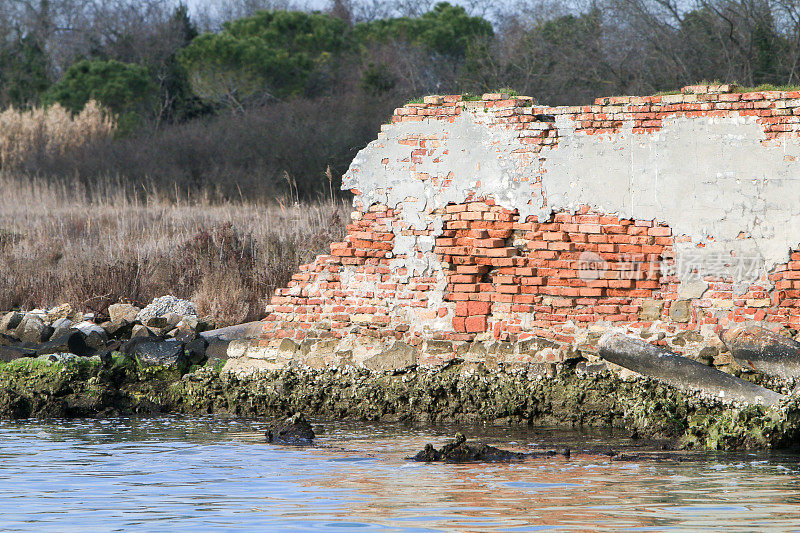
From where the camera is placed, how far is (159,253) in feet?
55.8

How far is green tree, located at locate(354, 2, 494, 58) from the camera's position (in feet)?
111

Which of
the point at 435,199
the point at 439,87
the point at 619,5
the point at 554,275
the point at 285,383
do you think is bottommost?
the point at 285,383

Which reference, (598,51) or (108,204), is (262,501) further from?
(598,51)

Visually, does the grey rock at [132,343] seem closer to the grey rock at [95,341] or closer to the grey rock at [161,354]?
the grey rock at [161,354]

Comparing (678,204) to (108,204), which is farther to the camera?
(108,204)

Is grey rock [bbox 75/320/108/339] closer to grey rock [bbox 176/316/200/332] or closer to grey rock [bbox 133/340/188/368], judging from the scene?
grey rock [bbox 176/316/200/332]

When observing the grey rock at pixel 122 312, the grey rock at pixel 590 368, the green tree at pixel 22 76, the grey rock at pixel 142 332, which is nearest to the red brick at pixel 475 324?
the grey rock at pixel 590 368

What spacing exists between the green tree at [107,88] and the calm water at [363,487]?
23.2m

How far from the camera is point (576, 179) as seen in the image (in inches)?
390

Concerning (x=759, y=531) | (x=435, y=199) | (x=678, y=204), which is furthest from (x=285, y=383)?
(x=759, y=531)

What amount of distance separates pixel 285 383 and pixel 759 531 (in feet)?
19.0

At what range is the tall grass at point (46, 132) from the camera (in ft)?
88.5

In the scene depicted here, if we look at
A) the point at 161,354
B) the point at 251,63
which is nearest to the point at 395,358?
the point at 161,354

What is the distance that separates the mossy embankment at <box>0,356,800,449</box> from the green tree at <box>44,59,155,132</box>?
2049 cm
